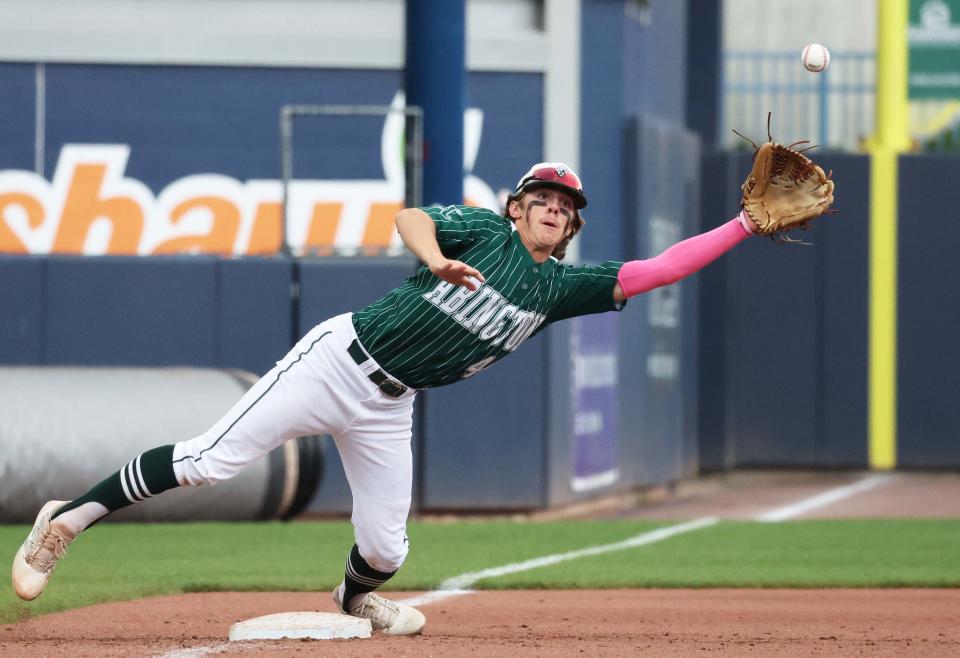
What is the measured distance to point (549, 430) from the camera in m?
12.5

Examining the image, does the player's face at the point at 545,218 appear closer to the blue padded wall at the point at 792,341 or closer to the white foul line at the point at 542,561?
the white foul line at the point at 542,561

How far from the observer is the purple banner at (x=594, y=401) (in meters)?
13.3

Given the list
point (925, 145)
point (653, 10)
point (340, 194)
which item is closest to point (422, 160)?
point (340, 194)

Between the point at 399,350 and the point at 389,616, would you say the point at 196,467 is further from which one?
the point at 389,616

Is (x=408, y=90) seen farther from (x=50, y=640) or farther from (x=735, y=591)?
(x=50, y=640)

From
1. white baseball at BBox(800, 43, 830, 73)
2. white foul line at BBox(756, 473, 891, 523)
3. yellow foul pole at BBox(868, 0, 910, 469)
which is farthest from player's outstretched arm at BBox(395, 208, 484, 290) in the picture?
yellow foul pole at BBox(868, 0, 910, 469)

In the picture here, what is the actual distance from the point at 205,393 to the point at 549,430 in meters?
2.84

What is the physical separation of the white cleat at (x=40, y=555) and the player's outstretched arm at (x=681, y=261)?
208 centimetres

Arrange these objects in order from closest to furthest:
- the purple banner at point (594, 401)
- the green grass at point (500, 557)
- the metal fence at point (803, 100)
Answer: the green grass at point (500, 557)
the purple banner at point (594, 401)
the metal fence at point (803, 100)

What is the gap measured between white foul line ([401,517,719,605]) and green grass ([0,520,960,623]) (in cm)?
10

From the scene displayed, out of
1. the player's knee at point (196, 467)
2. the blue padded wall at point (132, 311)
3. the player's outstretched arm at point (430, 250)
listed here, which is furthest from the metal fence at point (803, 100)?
the player's knee at point (196, 467)

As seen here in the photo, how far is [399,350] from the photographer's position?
5.77 m

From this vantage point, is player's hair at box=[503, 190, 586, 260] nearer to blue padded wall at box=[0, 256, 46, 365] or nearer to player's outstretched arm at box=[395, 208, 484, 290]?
player's outstretched arm at box=[395, 208, 484, 290]

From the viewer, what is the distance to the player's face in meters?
5.84
